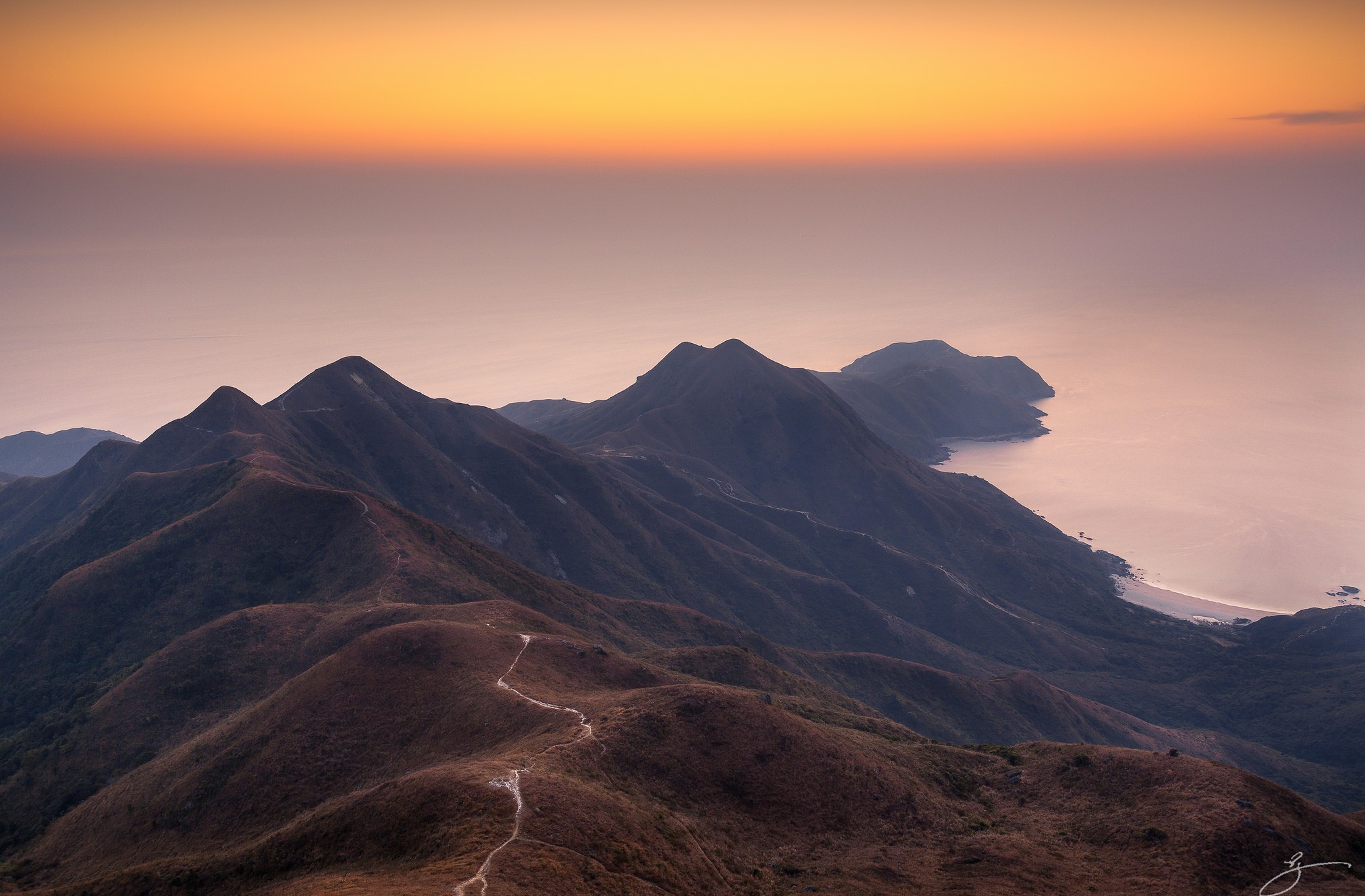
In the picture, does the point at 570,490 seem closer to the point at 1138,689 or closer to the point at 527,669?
the point at 527,669

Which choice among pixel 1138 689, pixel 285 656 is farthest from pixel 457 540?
pixel 1138 689

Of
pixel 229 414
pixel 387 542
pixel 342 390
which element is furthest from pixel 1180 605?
pixel 229 414

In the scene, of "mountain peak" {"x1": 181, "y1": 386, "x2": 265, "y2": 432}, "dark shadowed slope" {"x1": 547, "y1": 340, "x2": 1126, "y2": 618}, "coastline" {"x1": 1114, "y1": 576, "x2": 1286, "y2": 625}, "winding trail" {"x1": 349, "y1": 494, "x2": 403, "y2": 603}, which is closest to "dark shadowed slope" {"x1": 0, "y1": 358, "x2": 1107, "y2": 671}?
"mountain peak" {"x1": 181, "y1": 386, "x2": 265, "y2": 432}
